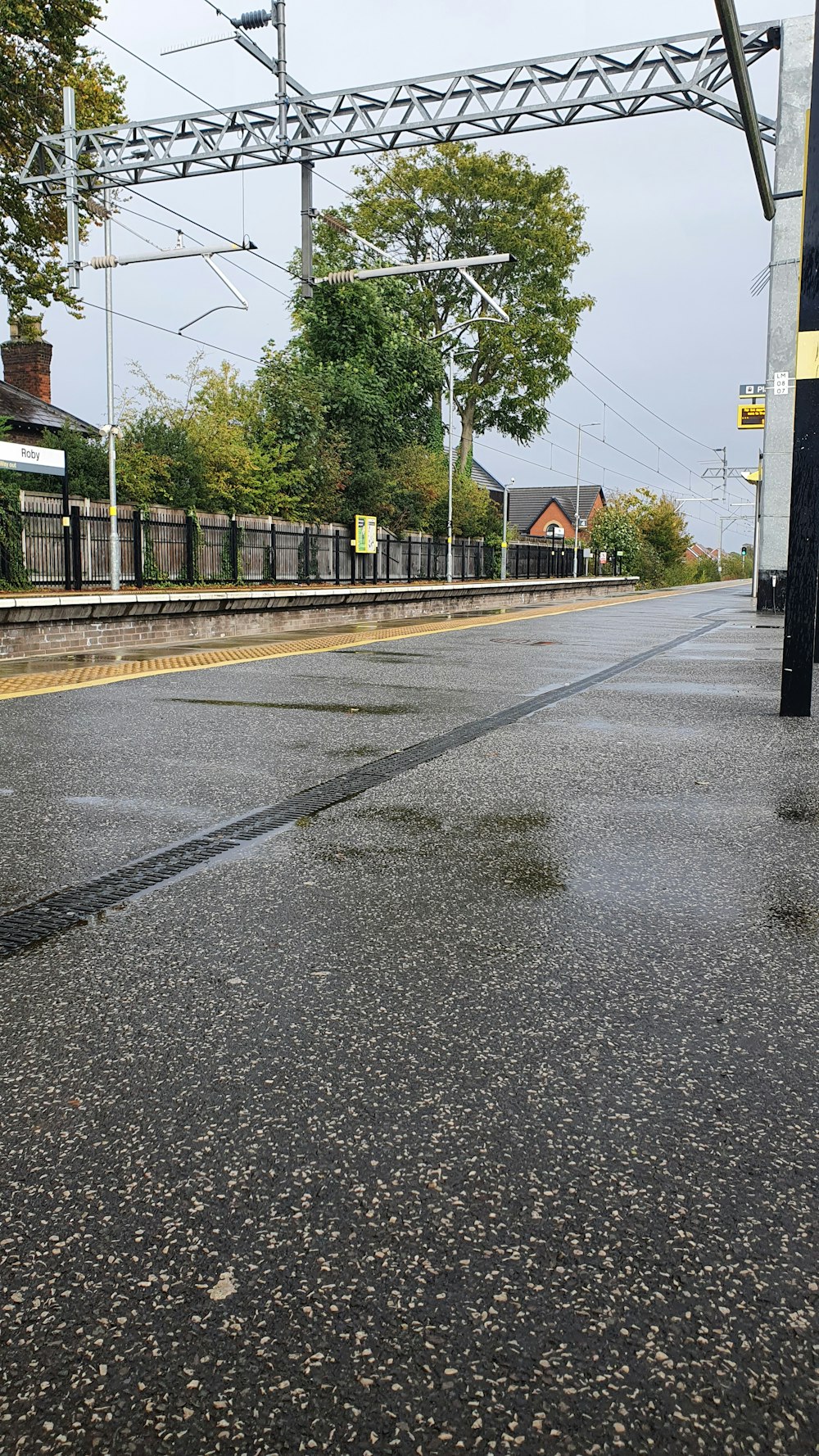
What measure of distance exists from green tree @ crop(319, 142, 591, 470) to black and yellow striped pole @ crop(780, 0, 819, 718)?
45.9m

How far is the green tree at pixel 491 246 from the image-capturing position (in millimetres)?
54312

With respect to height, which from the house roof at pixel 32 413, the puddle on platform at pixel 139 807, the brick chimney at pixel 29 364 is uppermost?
the brick chimney at pixel 29 364

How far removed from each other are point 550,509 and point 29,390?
218 ft

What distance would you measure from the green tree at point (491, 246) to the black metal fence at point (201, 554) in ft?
52.2

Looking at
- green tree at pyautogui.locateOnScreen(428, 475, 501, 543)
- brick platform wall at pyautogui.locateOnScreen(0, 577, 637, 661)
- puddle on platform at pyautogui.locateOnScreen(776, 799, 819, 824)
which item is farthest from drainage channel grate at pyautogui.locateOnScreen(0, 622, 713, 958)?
green tree at pyautogui.locateOnScreen(428, 475, 501, 543)

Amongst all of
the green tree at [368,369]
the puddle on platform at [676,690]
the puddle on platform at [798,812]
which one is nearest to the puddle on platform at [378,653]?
the puddle on platform at [676,690]

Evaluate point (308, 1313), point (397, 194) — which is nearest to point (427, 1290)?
point (308, 1313)

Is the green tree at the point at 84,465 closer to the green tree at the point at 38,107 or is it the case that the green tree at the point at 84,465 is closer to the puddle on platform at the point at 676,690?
the green tree at the point at 38,107

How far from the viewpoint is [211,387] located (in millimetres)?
37375

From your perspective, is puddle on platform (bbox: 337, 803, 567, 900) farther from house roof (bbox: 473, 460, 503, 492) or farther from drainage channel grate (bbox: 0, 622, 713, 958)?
house roof (bbox: 473, 460, 503, 492)

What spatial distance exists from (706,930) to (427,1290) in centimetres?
203

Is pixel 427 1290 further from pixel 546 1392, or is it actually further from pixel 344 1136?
pixel 344 1136

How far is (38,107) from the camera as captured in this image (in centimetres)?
2977

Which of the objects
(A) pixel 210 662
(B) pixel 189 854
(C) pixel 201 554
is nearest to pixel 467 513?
(C) pixel 201 554
